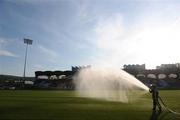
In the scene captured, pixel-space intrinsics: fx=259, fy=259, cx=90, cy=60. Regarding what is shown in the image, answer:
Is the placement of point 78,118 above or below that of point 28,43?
below

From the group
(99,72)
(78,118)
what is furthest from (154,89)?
(99,72)

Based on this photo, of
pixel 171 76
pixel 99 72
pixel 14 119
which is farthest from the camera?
pixel 171 76

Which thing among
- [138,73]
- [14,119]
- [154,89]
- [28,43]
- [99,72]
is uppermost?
[28,43]

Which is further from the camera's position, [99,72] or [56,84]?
[56,84]

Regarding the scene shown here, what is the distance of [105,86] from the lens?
137 ft

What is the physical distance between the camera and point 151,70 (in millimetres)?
135625

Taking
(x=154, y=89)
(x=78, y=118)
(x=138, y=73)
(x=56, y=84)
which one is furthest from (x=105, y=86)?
(x=56, y=84)

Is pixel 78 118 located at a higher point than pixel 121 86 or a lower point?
lower

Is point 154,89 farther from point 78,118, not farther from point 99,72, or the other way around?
point 99,72

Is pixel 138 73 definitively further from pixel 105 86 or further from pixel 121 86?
pixel 121 86

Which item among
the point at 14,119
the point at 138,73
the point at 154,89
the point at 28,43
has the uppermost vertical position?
the point at 28,43

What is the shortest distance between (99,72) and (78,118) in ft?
68.1

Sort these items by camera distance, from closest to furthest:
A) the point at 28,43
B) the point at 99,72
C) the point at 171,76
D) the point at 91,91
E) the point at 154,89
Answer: the point at 154,89, the point at 99,72, the point at 91,91, the point at 28,43, the point at 171,76

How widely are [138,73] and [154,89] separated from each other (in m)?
119
